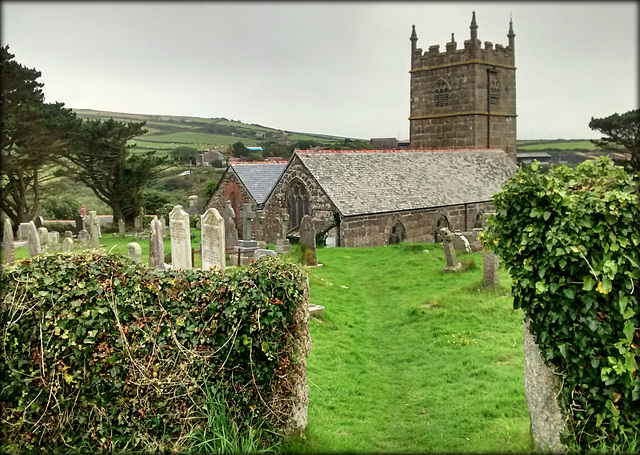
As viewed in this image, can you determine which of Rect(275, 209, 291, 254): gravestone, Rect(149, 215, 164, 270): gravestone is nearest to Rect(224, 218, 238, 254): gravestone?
Rect(275, 209, 291, 254): gravestone

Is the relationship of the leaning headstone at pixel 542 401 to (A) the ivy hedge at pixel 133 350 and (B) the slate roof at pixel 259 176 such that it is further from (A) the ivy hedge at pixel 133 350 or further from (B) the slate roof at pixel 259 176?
(B) the slate roof at pixel 259 176

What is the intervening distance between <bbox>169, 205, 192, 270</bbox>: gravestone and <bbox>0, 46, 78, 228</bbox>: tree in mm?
17974

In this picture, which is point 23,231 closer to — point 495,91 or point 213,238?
point 213,238

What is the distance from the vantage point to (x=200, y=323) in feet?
19.5

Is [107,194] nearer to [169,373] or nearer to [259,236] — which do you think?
[259,236]

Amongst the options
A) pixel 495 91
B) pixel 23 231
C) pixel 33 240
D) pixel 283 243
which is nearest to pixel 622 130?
pixel 495 91

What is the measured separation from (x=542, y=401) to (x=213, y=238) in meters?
7.00

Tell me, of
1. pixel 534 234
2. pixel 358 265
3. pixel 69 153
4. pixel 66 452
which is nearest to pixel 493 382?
pixel 534 234

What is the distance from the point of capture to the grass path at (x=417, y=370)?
6578mm

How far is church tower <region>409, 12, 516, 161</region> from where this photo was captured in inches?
1428

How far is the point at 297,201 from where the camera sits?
24703 millimetres

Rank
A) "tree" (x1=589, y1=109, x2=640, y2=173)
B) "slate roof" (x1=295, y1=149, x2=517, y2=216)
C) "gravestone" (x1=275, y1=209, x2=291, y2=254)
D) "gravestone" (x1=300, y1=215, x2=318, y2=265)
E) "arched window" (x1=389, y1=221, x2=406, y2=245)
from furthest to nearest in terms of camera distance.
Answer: "tree" (x1=589, y1=109, x2=640, y2=173) < "arched window" (x1=389, y1=221, x2=406, y2=245) < "slate roof" (x1=295, y1=149, x2=517, y2=216) < "gravestone" (x1=275, y1=209, x2=291, y2=254) < "gravestone" (x1=300, y1=215, x2=318, y2=265)

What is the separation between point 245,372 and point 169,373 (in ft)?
2.61

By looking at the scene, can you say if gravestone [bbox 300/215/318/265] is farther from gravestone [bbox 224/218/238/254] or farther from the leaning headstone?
the leaning headstone
